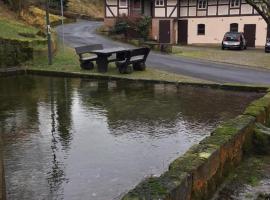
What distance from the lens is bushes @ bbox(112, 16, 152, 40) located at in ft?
130

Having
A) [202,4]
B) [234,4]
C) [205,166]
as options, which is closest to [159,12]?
[202,4]

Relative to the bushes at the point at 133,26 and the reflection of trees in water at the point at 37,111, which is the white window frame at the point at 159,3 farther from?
the reflection of trees in water at the point at 37,111

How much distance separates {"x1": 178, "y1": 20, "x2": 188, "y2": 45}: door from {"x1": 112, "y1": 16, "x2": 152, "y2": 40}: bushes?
9.94 ft

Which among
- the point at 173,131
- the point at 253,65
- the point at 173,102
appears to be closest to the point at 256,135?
the point at 173,131

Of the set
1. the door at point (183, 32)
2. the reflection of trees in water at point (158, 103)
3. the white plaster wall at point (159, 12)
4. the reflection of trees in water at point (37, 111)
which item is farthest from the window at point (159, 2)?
the reflection of trees in water at point (158, 103)

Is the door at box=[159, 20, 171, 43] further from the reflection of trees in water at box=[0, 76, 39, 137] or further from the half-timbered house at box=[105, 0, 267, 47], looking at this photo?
the reflection of trees in water at box=[0, 76, 39, 137]

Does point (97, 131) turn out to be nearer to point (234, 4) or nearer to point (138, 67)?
point (138, 67)

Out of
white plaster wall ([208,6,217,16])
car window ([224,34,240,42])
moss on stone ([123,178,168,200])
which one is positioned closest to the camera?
moss on stone ([123,178,168,200])

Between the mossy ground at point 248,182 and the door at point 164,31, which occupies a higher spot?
the door at point 164,31

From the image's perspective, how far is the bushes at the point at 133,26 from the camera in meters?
39.7

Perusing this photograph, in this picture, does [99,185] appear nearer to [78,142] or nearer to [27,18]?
[78,142]

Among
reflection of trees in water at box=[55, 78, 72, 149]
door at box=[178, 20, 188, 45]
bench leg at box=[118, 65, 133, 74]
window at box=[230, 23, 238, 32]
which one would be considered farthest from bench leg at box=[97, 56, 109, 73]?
door at box=[178, 20, 188, 45]

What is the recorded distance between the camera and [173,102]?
12852 mm

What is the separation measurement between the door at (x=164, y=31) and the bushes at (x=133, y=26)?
1.15m
